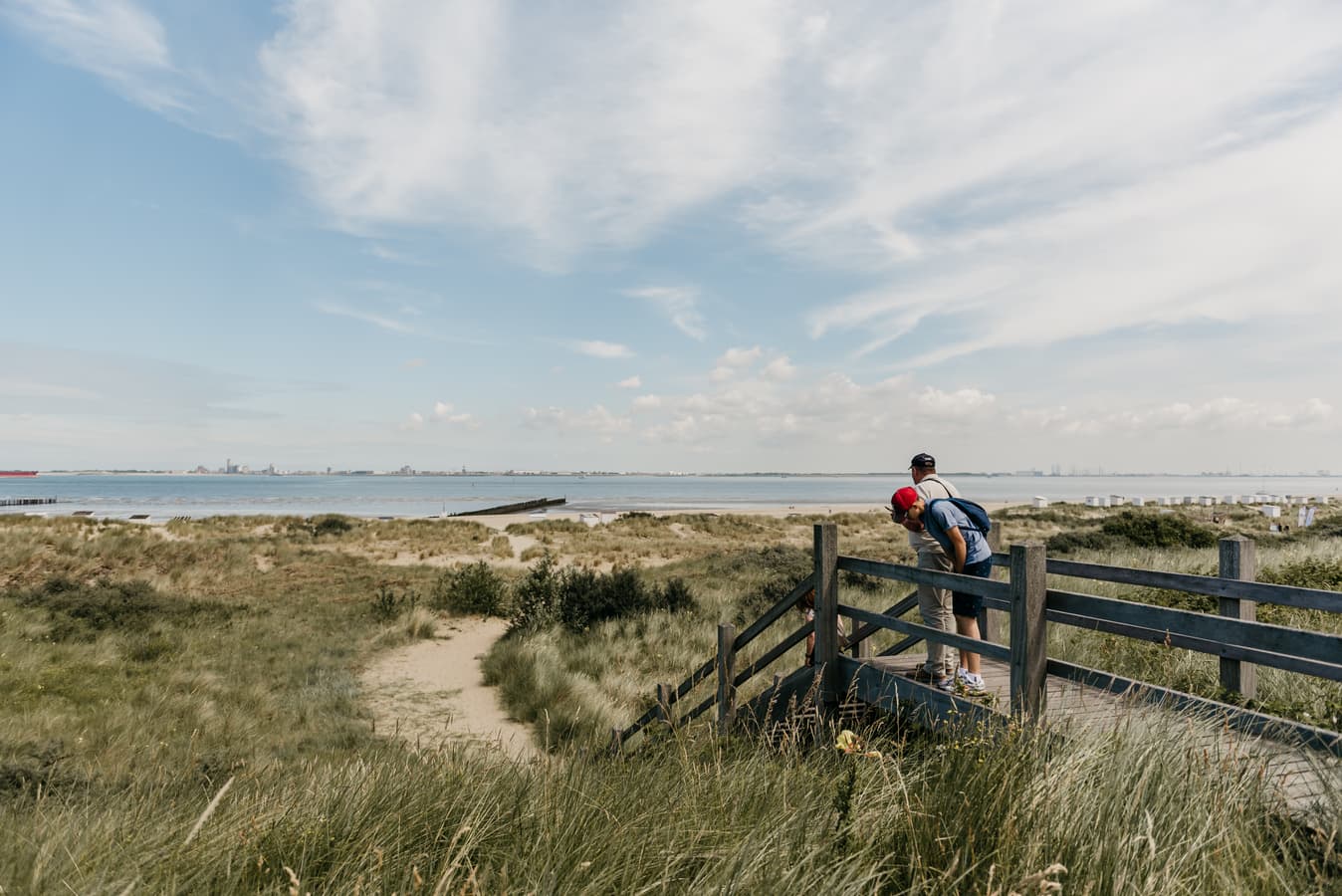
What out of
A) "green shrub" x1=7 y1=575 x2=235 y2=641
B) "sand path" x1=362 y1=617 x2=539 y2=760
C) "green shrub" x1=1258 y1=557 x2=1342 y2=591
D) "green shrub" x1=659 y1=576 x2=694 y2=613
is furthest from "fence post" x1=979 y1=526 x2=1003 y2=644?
"green shrub" x1=7 y1=575 x2=235 y2=641

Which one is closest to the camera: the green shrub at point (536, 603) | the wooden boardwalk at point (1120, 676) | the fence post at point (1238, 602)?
the wooden boardwalk at point (1120, 676)

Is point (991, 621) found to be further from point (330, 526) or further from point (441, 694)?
point (330, 526)

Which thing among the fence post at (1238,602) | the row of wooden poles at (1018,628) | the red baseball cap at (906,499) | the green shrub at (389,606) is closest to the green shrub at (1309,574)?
the row of wooden poles at (1018,628)

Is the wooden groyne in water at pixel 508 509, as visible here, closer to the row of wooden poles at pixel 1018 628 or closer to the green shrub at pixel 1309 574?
the green shrub at pixel 1309 574

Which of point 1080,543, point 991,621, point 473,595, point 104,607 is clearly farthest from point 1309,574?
point 104,607

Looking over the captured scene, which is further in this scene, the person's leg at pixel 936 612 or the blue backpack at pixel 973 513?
the blue backpack at pixel 973 513

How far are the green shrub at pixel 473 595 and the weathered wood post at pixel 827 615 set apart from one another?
1393cm

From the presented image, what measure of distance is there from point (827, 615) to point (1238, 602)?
3.02 metres

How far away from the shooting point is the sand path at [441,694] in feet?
34.2

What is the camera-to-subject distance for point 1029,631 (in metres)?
4.41

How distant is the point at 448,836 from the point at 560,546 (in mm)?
34210

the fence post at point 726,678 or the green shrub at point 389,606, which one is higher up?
Answer: the fence post at point 726,678

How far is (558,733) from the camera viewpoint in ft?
33.4

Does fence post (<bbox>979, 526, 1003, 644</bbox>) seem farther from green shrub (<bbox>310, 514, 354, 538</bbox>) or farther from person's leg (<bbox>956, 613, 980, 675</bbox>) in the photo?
green shrub (<bbox>310, 514, 354, 538</bbox>)
